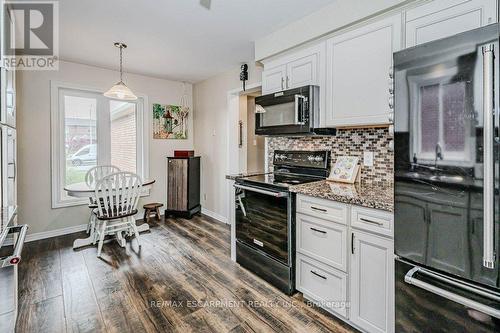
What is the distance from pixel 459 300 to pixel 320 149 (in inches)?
66.8

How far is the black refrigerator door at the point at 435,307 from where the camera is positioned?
1.12 m

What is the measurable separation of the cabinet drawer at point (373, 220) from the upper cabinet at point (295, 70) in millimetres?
1221

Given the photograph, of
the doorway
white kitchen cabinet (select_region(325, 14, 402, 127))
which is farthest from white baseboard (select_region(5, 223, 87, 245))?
white kitchen cabinet (select_region(325, 14, 402, 127))

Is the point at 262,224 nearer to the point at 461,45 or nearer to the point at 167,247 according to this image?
the point at 167,247

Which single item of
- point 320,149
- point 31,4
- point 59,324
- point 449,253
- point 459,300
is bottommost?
point 59,324

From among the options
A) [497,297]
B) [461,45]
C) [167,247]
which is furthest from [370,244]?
[167,247]

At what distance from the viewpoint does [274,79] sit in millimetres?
2760

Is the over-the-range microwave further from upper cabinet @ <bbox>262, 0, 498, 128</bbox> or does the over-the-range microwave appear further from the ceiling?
the ceiling

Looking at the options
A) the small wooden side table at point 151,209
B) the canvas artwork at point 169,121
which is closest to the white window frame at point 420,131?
the small wooden side table at point 151,209

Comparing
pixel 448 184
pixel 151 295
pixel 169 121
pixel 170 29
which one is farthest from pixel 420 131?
pixel 169 121

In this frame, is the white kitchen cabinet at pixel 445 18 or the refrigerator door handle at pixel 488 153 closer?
the refrigerator door handle at pixel 488 153

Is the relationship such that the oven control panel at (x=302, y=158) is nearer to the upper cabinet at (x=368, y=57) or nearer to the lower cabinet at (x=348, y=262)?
the upper cabinet at (x=368, y=57)

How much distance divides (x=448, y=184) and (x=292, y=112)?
145cm

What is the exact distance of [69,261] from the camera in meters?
2.80
